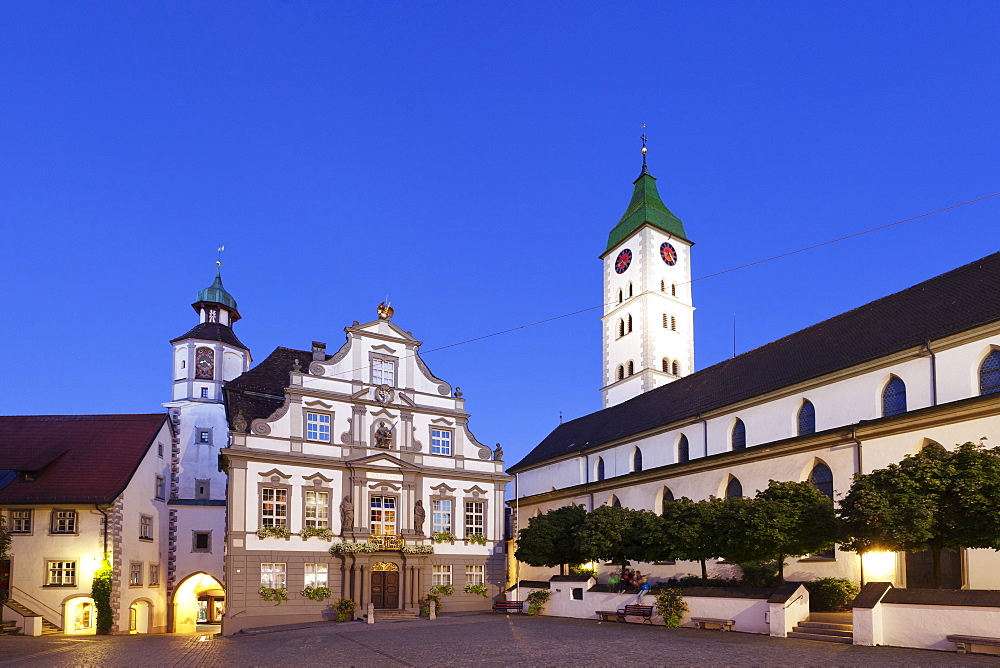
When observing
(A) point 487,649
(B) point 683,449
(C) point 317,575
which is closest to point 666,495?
(B) point 683,449

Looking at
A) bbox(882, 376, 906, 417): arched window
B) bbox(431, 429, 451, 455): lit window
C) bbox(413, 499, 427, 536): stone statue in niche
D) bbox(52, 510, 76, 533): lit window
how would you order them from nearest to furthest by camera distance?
bbox(882, 376, 906, 417): arched window → bbox(52, 510, 76, 533): lit window → bbox(413, 499, 427, 536): stone statue in niche → bbox(431, 429, 451, 455): lit window

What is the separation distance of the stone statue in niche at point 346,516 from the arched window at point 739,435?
54.7 feet

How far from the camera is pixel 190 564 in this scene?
45.3 m

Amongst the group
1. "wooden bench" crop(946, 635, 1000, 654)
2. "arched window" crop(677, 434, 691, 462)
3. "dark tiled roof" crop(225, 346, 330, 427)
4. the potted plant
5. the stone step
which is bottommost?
the potted plant

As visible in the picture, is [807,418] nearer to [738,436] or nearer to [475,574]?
[738,436]

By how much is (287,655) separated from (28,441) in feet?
85.6

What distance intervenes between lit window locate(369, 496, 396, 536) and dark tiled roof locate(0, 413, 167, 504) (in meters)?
10.9

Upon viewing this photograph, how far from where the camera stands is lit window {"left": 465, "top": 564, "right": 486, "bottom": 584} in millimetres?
40844

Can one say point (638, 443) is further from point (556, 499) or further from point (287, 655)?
point (287, 655)

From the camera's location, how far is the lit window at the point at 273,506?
35.9 meters

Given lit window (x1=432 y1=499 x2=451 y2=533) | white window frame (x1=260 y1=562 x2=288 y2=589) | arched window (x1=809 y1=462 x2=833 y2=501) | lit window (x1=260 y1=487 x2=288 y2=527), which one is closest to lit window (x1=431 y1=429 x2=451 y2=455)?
lit window (x1=432 y1=499 x2=451 y2=533)

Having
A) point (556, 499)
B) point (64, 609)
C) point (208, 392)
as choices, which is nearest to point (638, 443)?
point (556, 499)

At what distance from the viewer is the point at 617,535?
3069cm

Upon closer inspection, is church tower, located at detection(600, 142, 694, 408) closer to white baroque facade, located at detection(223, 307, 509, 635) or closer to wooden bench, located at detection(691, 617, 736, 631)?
white baroque facade, located at detection(223, 307, 509, 635)
